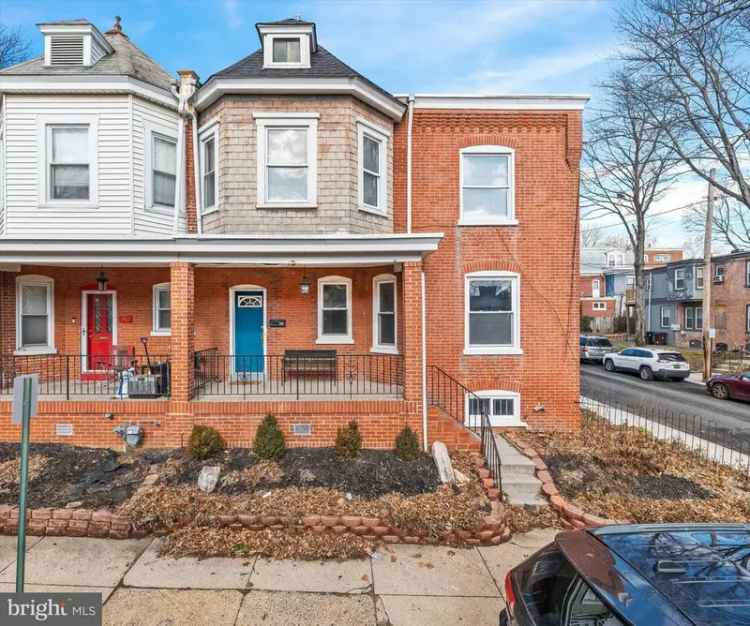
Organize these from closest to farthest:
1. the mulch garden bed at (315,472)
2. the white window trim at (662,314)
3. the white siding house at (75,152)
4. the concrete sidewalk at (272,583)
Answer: the concrete sidewalk at (272,583), the mulch garden bed at (315,472), the white siding house at (75,152), the white window trim at (662,314)

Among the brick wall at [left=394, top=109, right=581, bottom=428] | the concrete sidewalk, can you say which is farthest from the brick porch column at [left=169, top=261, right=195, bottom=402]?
the brick wall at [left=394, top=109, right=581, bottom=428]

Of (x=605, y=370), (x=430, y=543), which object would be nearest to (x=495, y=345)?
(x=430, y=543)

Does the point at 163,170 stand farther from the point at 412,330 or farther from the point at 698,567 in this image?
the point at 698,567

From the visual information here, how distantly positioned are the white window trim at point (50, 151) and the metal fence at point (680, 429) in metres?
12.5

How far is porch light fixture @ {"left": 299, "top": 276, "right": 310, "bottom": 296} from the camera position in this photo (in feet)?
32.6

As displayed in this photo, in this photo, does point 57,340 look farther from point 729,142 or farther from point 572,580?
point 729,142

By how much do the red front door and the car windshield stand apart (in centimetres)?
1085

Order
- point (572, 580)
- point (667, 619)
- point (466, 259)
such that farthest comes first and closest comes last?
point (466, 259) → point (572, 580) → point (667, 619)

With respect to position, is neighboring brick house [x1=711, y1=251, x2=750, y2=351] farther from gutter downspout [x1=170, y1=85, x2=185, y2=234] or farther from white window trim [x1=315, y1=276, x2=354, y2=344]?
gutter downspout [x1=170, y1=85, x2=185, y2=234]

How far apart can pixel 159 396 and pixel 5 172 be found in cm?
596

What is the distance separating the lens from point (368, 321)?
10070 millimetres

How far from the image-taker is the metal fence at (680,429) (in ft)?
28.7

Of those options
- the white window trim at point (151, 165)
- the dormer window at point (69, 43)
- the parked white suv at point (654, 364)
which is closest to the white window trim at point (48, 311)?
the white window trim at point (151, 165)

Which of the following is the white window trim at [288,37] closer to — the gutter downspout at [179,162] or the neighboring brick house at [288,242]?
the neighboring brick house at [288,242]
